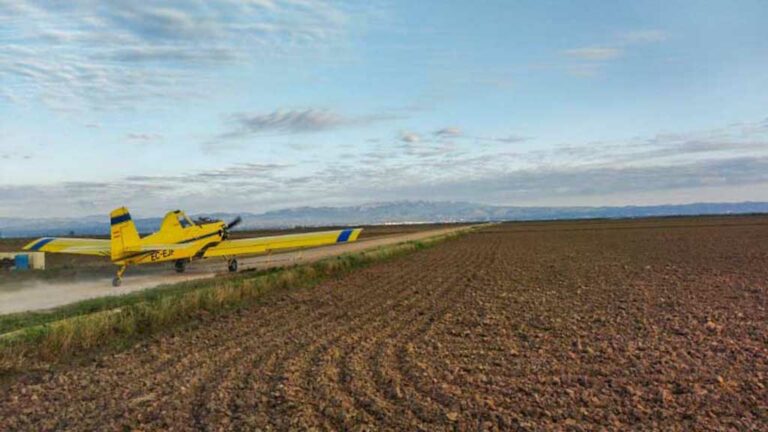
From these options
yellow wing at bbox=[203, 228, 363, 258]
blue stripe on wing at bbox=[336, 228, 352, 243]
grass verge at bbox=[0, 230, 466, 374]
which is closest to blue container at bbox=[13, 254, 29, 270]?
yellow wing at bbox=[203, 228, 363, 258]

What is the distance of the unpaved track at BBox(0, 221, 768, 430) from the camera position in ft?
21.2

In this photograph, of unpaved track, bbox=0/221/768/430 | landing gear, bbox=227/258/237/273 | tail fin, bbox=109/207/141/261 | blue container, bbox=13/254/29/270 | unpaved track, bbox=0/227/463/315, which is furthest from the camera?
blue container, bbox=13/254/29/270

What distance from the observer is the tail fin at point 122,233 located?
829 inches

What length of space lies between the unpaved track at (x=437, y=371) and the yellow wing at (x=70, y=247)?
11.0 metres

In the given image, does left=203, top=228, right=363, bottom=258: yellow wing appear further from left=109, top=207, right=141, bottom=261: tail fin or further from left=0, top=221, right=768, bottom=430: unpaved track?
left=0, top=221, right=768, bottom=430: unpaved track

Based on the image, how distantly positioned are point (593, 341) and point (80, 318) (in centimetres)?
1029

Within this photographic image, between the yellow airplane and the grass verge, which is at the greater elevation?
the yellow airplane

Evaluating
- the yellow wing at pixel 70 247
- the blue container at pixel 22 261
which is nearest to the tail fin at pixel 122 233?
the yellow wing at pixel 70 247

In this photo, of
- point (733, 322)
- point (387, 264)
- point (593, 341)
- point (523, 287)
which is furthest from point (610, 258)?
point (593, 341)

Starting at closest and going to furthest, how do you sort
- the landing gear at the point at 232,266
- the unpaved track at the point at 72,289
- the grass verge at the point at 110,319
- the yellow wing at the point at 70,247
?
the grass verge at the point at 110,319 → the unpaved track at the point at 72,289 → the yellow wing at the point at 70,247 → the landing gear at the point at 232,266

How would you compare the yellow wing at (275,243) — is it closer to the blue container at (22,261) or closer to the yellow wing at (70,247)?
the yellow wing at (70,247)

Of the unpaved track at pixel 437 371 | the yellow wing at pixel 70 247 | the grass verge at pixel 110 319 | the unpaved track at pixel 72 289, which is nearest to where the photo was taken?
the unpaved track at pixel 437 371

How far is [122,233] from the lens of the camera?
69.6 feet

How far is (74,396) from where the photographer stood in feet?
25.2
